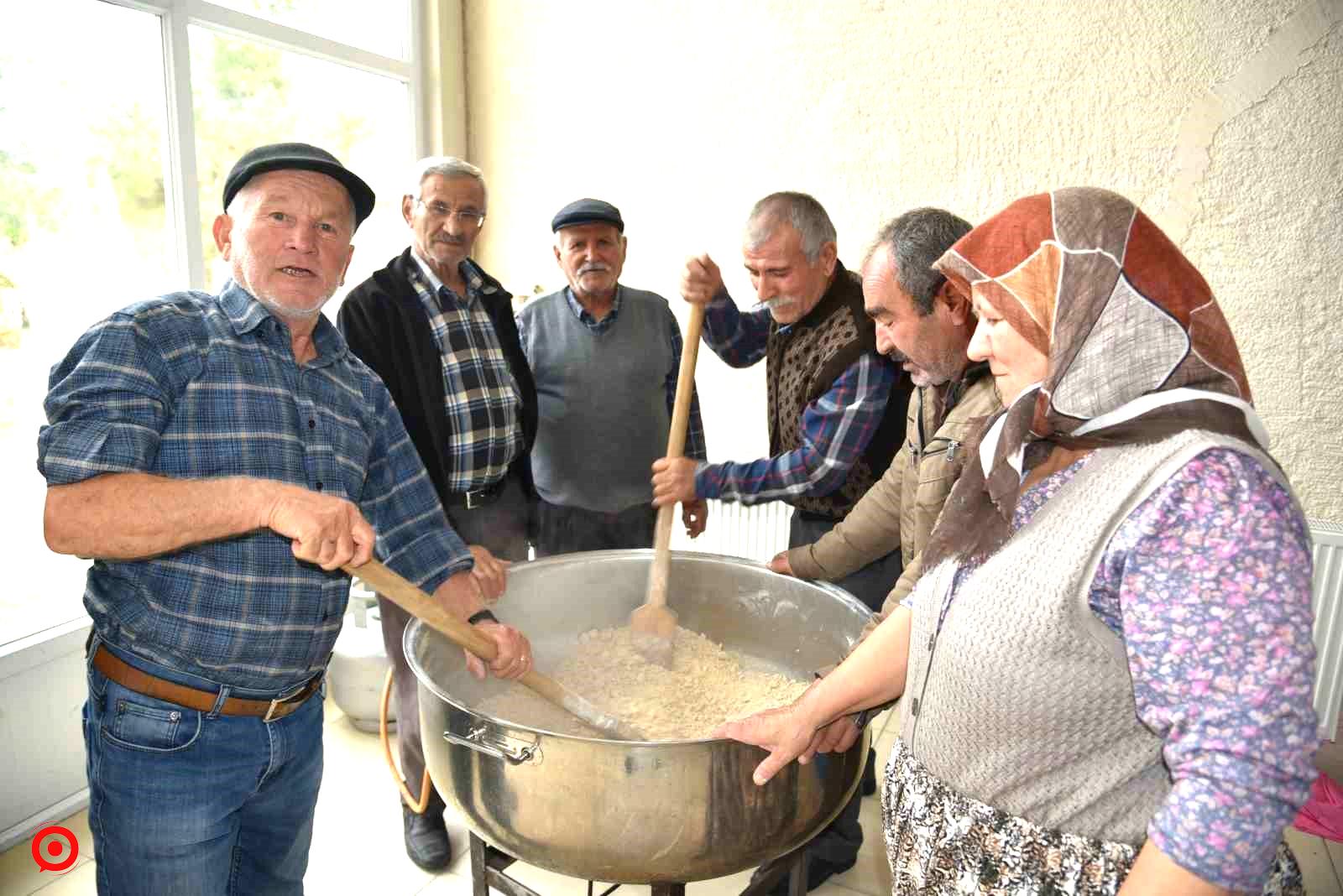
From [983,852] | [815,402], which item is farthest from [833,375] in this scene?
[983,852]

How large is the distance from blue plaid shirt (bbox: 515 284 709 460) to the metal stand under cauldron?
1172 millimetres

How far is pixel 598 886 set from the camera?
213 cm

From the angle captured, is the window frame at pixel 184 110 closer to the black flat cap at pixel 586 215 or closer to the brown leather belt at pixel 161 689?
the black flat cap at pixel 586 215

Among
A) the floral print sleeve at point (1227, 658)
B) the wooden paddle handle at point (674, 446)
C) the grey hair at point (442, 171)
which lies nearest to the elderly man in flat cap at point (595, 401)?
the grey hair at point (442, 171)

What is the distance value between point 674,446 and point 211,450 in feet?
3.68

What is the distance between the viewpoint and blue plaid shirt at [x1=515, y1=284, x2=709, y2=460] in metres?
2.46

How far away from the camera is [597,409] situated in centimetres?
243

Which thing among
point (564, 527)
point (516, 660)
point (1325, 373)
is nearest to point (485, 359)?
point (564, 527)

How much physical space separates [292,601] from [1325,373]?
2.94m

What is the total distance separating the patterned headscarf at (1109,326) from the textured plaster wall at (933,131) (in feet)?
7.39

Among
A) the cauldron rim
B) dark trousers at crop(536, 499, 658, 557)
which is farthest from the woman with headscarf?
dark trousers at crop(536, 499, 658, 557)

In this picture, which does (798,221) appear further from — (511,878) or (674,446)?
(511,878)

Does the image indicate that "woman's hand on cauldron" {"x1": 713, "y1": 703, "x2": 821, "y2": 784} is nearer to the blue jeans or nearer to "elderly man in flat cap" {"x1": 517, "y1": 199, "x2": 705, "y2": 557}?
the blue jeans

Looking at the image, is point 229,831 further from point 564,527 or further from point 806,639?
point 564,527
